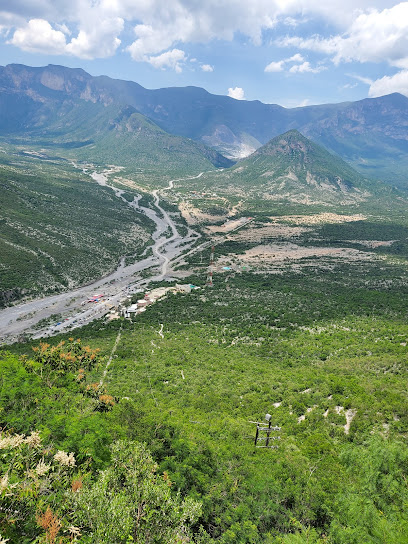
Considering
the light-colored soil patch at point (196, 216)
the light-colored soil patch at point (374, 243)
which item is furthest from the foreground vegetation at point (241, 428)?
the light-colored soil patch at point (196, 216)

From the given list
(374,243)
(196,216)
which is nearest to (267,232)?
(196,216)

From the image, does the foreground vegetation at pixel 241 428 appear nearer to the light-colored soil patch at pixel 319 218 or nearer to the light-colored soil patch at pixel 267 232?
the light-colored soil patch at pixel 267 232

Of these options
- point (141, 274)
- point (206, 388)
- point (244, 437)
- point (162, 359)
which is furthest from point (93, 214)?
point (244, 437)

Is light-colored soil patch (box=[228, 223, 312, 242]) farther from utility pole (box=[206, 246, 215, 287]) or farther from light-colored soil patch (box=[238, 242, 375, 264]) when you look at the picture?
utility pole (box=[206, 246, 215, 287])

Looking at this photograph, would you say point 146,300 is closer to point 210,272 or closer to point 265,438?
point 210,272

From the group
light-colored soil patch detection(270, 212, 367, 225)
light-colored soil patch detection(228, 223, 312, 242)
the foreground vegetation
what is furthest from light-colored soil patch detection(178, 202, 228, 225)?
the foreground vegetation

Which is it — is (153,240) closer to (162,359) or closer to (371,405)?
(162,359)
